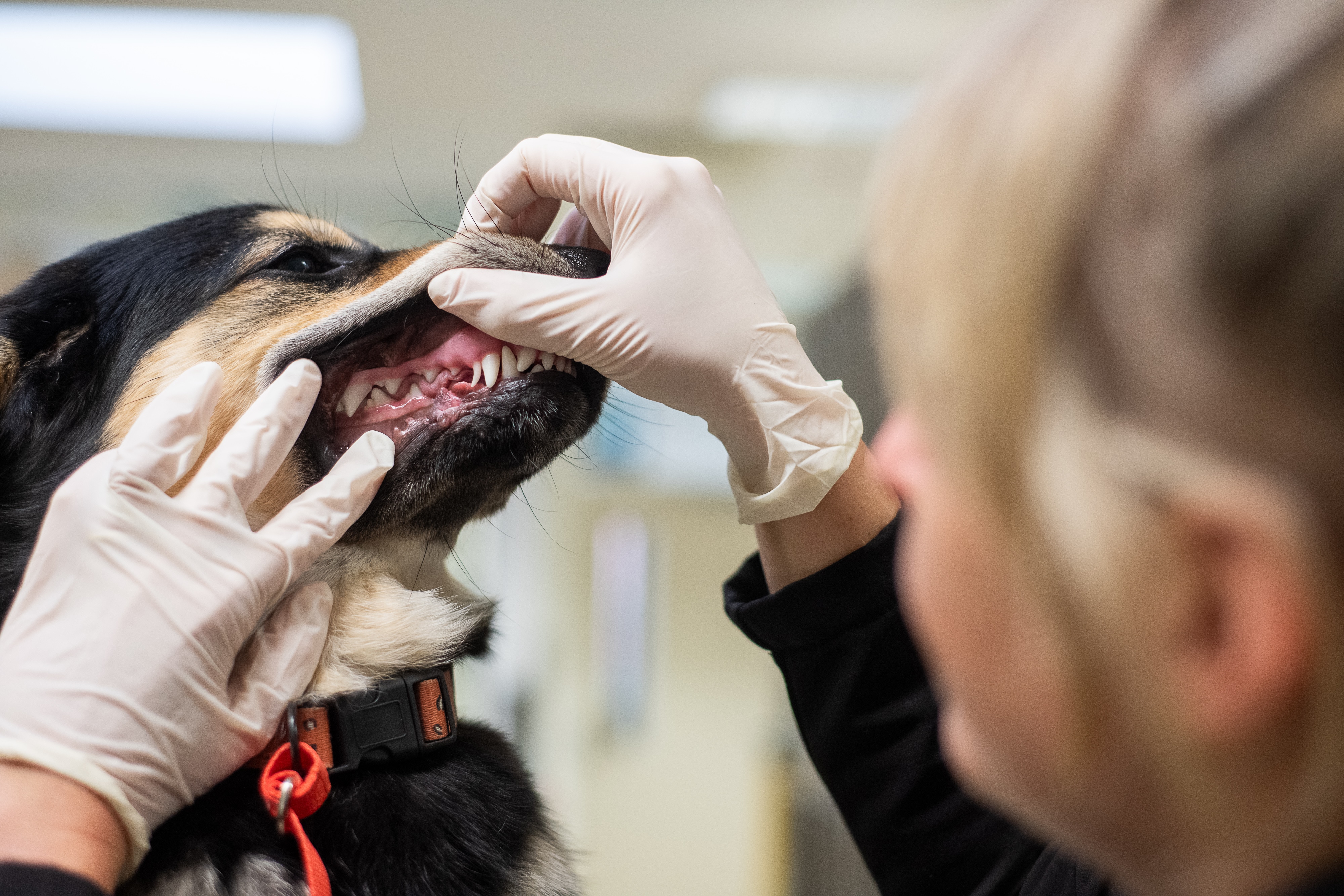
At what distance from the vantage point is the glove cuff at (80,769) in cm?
71

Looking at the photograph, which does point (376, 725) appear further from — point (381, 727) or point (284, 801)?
point (284, 801)

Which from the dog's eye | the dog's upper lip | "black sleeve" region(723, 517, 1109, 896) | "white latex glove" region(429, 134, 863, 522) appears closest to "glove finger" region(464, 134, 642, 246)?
"white latex glove" region(429, 134, 863, 522)

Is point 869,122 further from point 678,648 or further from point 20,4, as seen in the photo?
point 678,648

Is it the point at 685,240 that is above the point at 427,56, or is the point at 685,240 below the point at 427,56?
above

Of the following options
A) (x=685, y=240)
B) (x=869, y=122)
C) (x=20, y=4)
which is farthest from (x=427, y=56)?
(x=685, y=240)

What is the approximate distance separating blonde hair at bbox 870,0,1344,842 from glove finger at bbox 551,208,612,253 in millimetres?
820

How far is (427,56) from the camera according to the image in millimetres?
2979

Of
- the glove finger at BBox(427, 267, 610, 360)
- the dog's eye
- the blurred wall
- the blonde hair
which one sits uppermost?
the blonde hair

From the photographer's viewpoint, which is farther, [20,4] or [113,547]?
[20,4]

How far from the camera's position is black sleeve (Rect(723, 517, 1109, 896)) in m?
0.97

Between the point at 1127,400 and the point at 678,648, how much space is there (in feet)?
21.3

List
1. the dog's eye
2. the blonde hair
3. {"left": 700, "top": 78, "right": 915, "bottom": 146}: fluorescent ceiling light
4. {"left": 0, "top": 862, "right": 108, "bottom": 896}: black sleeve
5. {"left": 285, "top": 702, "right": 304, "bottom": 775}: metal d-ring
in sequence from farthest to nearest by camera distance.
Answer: {"left": 700, "top": 78, "right": 915, "bottom": 146}: fluorescent ceiling light, the dog's eye, {"left": 285, "top": 702, "right": 304, "bottom": 775}: metal d-ring, {"left": 0, "top": 862, "right": 108, "bottom": 896}: black sleeve, the blonde hair

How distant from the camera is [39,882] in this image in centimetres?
61

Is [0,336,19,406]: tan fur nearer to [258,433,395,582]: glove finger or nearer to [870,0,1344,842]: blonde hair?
[258,433,395,582]: glove finger
